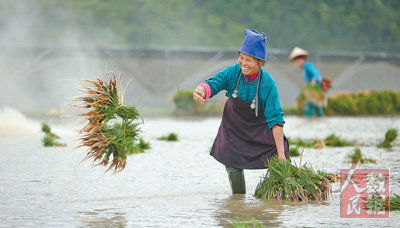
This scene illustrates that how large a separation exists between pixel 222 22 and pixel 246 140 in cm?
3727

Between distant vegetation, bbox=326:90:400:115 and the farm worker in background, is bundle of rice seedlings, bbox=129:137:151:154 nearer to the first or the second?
the farm worker in background

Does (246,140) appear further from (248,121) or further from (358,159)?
(358,159)

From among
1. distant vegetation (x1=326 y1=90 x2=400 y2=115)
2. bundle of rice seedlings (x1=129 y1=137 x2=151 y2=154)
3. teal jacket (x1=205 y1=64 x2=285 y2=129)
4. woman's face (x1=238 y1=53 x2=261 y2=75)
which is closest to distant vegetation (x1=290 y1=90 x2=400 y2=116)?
distant vegetation (x1=326 y1=90 x2=400 y2=115)

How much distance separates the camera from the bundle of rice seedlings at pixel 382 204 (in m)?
6.95

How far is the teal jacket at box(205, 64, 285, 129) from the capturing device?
7559 mm

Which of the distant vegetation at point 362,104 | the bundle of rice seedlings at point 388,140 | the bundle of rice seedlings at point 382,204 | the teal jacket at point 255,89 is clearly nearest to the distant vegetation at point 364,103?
the distant vegetation at point 362,104

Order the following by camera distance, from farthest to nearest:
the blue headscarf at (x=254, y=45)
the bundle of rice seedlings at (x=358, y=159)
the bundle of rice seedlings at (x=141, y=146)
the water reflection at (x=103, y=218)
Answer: the bundle of rice seedlings at (x=141, y=146) → the bundle of rice seedlings at (x=358, y=159) → the blue headscarf at (x=254, y=45) → the water reflection at (x=103, y=218)

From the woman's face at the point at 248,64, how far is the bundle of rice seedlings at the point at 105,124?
1161 millimetres

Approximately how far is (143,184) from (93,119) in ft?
4.43

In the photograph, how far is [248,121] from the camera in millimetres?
7762

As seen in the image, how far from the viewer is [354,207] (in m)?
7.07

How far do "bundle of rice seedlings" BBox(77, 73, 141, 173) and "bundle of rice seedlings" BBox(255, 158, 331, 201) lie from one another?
1.38 m

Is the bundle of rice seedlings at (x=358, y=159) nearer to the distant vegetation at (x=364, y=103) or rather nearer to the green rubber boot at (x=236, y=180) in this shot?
the green rubber boot at (x=236, y=180)

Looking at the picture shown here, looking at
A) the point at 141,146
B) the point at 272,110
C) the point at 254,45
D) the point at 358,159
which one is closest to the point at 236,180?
the point at 272,110
